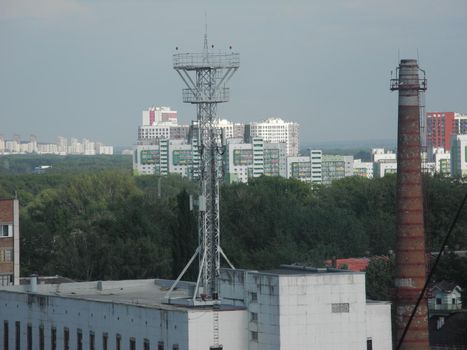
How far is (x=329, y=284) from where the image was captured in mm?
37250

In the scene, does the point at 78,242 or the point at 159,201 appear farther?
the point at 159,201

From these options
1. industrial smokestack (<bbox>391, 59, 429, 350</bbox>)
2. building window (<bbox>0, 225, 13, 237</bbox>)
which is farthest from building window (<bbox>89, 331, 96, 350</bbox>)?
building window (<bbox>0, 225, 13, 237</bbox>)

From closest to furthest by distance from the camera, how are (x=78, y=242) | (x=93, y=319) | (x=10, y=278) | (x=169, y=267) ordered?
(x=93, y=319) < (x=10, y=278) < (x=169, y=267) < (x=78, y=242)

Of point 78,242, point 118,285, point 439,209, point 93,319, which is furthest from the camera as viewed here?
point 439,209

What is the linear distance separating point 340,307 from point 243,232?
164 feet

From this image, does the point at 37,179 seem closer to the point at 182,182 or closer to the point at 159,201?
the point at 182,182

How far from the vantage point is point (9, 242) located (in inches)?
2206

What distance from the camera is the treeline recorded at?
74.4 meters

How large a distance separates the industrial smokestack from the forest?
12105 millimetres

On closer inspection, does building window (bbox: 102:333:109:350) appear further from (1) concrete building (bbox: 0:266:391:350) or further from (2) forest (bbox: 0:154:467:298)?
(2) forest (bbox: 0:154:467:298)

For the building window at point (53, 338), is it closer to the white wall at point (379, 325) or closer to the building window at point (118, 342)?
the building window at point (118, 342)

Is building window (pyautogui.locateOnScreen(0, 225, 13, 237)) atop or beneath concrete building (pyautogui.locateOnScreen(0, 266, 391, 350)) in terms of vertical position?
atop

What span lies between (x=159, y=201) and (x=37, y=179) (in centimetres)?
8309

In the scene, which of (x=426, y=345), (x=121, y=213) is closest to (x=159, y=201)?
(x=121, y=213)
